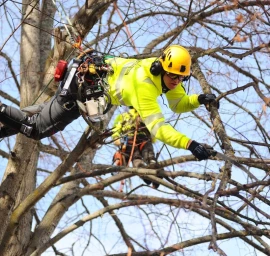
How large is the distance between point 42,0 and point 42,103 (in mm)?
1515

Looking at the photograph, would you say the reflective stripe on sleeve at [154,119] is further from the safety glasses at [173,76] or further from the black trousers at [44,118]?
the black trousers at [44,118]

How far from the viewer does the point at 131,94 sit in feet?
17.5

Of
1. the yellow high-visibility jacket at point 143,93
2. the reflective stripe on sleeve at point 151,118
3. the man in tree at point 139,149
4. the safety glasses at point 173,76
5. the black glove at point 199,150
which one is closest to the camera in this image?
the black glove at point 199,150

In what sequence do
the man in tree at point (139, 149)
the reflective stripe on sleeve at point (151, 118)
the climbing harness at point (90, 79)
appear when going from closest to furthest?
1. the reflective stripe on sleeve at point (151, 118)
2. the climbing harness at point (90, 79)
3. the man in tree at point (139, 149)

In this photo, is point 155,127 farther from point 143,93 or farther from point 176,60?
point 176,60

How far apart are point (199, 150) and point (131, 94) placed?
2.77ft

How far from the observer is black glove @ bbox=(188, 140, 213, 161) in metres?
4.81

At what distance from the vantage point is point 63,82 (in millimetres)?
5555

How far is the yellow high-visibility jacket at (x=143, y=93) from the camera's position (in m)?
5.05

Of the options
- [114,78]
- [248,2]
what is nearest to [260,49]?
[248,2]

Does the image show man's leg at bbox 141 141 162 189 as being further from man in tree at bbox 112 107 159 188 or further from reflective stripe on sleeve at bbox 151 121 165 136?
reflective stripe on sleeve at bbox 151 121 165 136

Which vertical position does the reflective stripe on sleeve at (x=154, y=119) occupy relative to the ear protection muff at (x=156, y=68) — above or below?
below

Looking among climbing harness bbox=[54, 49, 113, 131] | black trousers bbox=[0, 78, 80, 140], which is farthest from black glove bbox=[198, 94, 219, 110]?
black trousers bbox=[0, 78, 80, 140]

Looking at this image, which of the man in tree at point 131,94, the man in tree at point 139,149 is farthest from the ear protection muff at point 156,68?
the man in tree at point 139,149
